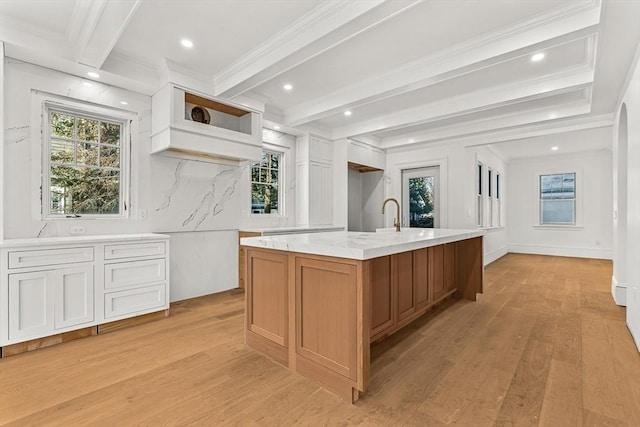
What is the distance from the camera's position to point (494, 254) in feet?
24.3

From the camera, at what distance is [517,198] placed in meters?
8.92

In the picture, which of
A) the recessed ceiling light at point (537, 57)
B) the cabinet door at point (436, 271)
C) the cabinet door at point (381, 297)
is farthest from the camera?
the cabinet door at point (436, 271)

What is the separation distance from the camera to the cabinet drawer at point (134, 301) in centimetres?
298

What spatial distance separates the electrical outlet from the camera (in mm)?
3221

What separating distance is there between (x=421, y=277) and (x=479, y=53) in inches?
85.6

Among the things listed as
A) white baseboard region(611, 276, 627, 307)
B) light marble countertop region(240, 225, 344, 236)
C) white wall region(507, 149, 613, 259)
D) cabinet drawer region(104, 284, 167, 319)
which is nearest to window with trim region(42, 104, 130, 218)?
cabinet drawer region(104, 284, 167, 319)

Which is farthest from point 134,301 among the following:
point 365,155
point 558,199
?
point 558,199

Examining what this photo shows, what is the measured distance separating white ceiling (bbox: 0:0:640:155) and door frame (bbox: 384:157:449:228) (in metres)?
2.14

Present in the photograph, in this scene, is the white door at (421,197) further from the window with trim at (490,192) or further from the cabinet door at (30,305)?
the cabinet door at (30,305)

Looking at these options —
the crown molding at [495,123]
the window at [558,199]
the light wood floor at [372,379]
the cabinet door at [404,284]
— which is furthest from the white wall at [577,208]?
the cabinet door at [404,284]

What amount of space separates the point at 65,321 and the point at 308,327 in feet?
7.18

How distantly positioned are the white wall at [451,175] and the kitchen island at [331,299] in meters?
3.45

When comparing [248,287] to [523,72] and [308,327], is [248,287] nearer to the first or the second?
[308,327]

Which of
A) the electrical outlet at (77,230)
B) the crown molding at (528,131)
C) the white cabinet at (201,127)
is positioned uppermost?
the crown molding at (528,131)
